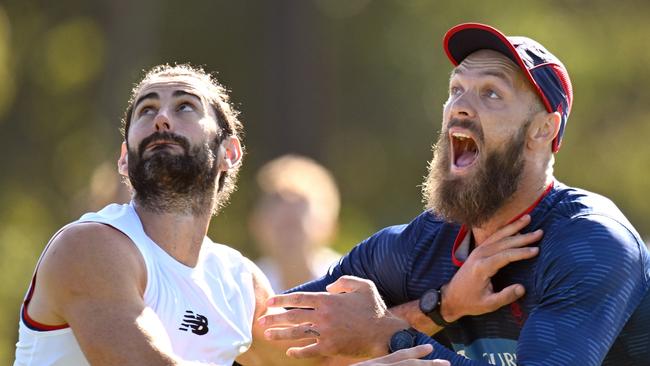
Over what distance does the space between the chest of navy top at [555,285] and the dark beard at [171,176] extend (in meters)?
0.91

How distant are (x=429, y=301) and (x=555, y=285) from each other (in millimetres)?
688

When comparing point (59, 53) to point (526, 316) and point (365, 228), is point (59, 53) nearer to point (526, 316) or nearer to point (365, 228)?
point (365, 228)

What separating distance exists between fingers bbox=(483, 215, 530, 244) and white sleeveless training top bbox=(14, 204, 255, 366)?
1.17 m

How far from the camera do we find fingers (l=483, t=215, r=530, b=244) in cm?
505

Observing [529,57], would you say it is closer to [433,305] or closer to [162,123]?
[433,305]

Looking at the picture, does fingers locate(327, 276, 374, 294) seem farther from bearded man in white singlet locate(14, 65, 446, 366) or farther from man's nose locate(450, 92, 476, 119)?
man's nose locate(450, 92, 476, 119)

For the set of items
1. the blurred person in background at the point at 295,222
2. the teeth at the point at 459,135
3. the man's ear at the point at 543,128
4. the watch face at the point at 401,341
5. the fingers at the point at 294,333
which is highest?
the blurred person in background at the point at 295,222

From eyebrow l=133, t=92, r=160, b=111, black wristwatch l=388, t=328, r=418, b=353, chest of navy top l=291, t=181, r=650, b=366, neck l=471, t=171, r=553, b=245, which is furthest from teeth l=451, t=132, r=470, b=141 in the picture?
eyebrow l=133, t=92, r=160, b=111

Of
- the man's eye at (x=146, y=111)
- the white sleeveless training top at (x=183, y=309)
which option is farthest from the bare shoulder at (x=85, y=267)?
the man's eye at (x=146, y=111)

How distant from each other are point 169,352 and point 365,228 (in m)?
11.0

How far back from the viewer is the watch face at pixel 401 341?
4.88 m

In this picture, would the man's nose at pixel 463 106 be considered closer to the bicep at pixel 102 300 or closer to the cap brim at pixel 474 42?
the cap brim at pixel 474 42

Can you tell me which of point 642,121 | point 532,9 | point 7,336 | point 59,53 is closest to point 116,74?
point 59,53

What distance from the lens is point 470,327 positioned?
17.3 feet
